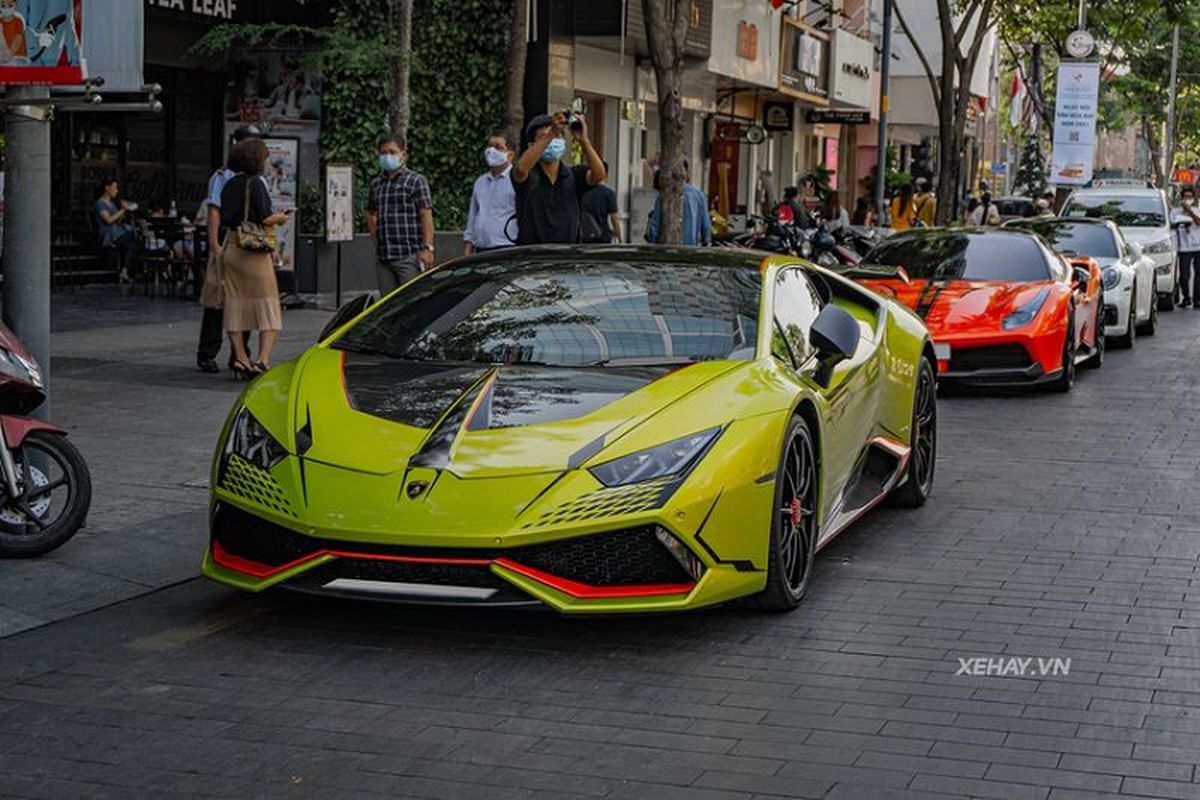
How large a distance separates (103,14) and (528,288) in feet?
8.64

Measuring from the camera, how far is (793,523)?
6.82m

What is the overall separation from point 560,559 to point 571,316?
60.8 inches

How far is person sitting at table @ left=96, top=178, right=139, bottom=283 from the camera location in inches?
931

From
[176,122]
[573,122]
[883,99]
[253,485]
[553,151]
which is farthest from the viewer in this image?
[883,99]

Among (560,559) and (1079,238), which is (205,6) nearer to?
(1079,238)

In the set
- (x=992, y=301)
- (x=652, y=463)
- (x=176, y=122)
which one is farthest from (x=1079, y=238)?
(x=652, y=463)

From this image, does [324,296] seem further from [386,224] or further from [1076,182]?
[1076,182]

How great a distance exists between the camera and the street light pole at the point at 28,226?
8242 mm

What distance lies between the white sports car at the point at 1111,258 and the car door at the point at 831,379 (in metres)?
11.3

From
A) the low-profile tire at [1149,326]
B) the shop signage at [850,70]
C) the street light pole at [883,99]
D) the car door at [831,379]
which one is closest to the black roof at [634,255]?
the car door at [831,379]

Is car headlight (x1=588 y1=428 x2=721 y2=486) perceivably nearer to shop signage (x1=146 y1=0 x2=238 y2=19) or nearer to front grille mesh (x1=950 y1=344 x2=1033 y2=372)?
front grille mesh (x1=950 y1=344 x2=1033 y2=372)

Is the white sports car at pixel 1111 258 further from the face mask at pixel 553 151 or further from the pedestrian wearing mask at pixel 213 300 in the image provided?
the pedestrian wearing mask at pixel 213 300

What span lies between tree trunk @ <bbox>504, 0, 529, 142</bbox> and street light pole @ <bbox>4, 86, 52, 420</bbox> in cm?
1714

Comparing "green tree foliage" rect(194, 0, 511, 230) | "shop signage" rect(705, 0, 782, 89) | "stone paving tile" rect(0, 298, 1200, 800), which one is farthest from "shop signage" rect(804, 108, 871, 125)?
"stone paving tile" rect(0, 298, 1200, 800)
